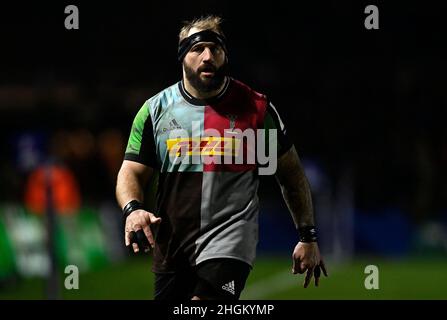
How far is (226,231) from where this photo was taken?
7930mm

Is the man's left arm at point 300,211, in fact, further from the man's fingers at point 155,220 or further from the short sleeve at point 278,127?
the man's fingers at point 155,220

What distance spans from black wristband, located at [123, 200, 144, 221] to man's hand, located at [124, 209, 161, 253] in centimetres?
18

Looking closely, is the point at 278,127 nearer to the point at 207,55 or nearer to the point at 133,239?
the point at 207,55

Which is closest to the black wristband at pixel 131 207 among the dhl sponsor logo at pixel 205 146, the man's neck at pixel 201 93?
the dhl sponsor logo at pixel 205 146

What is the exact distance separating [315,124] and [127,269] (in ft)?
21.0

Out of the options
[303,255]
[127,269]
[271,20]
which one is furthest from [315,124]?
[303,255]

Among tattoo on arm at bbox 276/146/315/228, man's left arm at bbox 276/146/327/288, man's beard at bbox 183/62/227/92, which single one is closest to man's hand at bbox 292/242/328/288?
man's left arm at bbox 276/146/327/288

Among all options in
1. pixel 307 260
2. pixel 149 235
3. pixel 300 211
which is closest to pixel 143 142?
pixel 149 235

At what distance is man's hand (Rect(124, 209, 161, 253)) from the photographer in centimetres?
749

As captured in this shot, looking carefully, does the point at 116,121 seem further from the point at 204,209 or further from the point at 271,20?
the point at 204,209

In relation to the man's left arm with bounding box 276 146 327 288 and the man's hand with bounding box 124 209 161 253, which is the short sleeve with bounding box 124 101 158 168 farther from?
the man's left arm with bounding box 276 146 327 288

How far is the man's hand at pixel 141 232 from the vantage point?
749 centimetres

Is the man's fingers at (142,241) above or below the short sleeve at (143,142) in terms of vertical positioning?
below

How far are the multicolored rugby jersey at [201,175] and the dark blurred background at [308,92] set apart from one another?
14.5 metres
